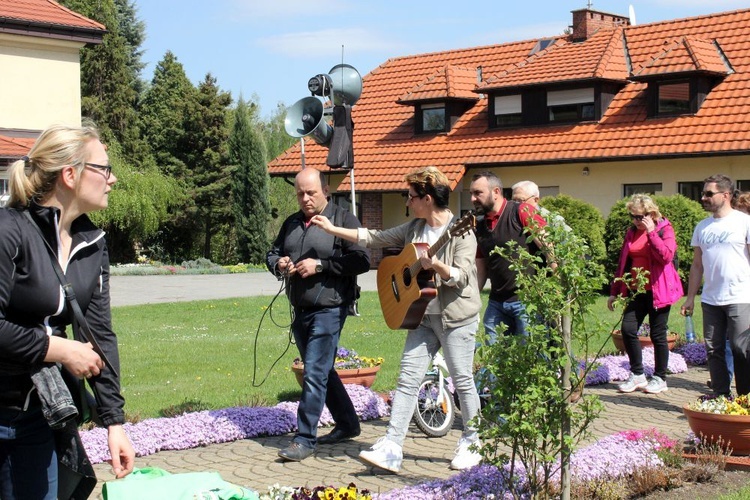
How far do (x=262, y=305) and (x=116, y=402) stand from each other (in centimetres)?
1761

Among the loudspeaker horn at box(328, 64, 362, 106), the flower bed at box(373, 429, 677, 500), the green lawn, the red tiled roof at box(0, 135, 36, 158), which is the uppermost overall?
the red tiled roof at box(0, 135, 36, 158)

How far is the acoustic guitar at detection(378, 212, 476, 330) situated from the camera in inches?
266

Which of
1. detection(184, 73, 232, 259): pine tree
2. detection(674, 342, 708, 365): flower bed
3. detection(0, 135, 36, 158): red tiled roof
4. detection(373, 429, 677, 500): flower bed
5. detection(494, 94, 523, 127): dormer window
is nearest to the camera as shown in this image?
detection(373, 429, 677, 500): flower bed

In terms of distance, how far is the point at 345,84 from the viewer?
10.3 metres

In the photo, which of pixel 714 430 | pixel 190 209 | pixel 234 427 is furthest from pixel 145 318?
pixel 190 209

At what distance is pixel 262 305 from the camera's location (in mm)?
21328

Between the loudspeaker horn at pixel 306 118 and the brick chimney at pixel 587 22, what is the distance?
81.3 feet

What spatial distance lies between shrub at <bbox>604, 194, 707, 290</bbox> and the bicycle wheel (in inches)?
591

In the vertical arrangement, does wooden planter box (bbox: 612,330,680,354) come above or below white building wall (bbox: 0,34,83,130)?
below

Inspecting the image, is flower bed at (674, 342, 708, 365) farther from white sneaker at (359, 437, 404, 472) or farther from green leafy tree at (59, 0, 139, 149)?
green leafy tree at (59, 0, 139, 149)

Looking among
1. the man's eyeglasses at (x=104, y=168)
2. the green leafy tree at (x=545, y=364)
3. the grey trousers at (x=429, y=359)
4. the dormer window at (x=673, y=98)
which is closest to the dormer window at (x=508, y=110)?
the dormer window at (x=673, y=98)

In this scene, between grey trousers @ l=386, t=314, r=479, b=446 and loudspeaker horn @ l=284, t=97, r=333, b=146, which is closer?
grey trousers @ l=386, t=314, r=479, b=446

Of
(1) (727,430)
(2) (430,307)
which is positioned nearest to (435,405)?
(2) (430,307)

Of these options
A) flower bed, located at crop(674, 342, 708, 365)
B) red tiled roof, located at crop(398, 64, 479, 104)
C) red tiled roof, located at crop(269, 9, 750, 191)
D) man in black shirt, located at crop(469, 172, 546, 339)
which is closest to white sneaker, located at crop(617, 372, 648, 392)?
flower bed, located at crop(674, 342, 708, 365)
